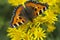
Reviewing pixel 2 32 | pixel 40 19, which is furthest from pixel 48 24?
pixel 2 32

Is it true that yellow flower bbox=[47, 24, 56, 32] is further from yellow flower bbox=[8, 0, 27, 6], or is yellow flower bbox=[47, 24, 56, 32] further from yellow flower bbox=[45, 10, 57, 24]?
yellow flower bbox=[8, 0, 27, 6]

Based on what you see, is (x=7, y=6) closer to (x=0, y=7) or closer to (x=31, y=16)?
(x=0, y=7)

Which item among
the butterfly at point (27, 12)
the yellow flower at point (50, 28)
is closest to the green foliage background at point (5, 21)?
the yellow flower at point (50, 28)

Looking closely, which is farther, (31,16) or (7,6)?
(7,6)

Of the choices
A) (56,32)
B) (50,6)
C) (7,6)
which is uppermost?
(7,6)

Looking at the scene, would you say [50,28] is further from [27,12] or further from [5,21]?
[5,21]
